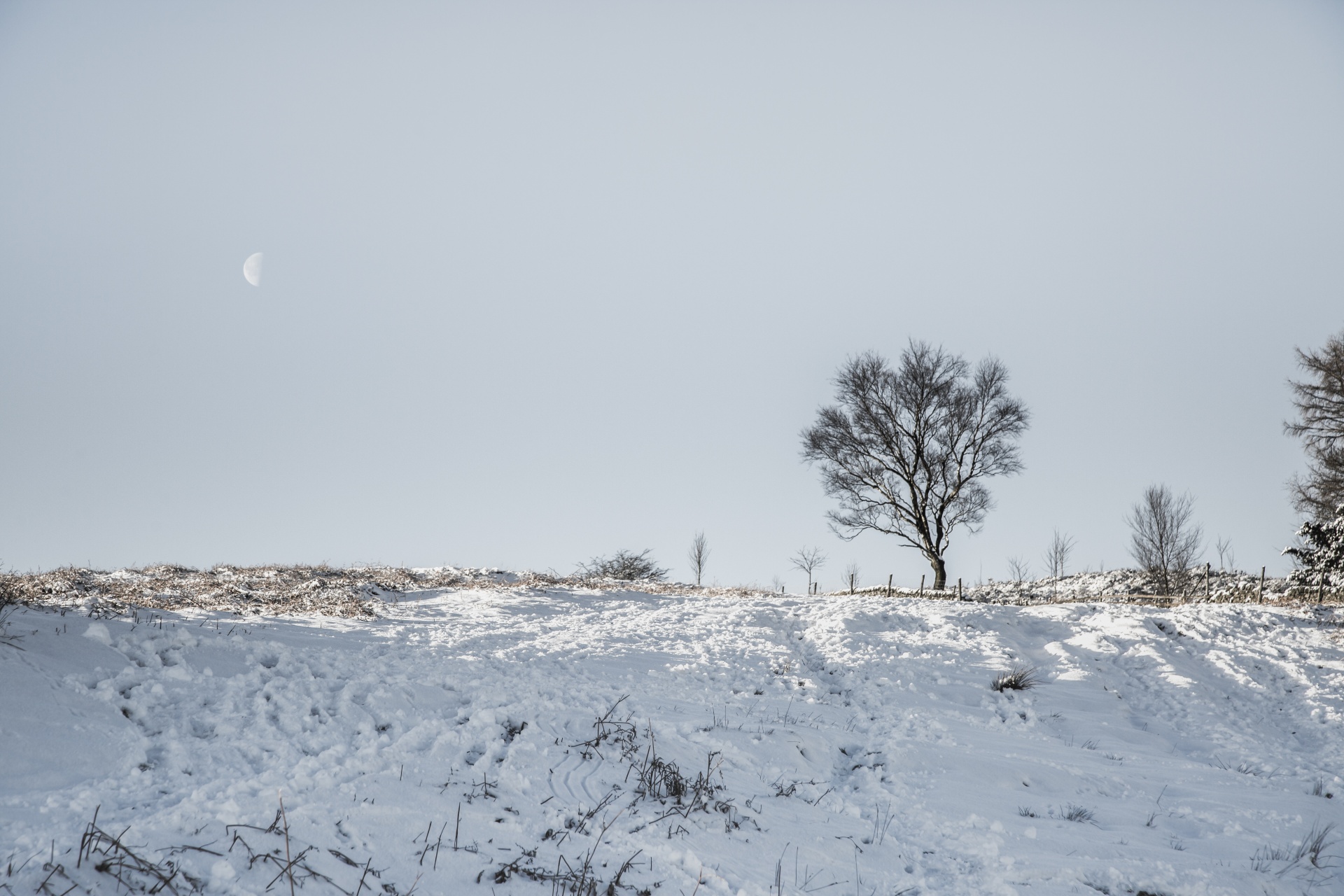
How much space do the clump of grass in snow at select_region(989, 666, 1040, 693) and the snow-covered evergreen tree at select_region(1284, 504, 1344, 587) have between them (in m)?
13.7

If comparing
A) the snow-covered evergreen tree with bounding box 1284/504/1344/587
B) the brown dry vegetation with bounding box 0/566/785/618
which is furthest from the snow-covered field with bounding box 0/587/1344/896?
the snow-covered evergreen tree with bounding box 1284/504/1344/587

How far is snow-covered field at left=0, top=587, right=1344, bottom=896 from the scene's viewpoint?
13.5ft

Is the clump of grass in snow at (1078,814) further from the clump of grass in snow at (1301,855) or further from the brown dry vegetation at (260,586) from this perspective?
the brown dry vegetation at (260,586)

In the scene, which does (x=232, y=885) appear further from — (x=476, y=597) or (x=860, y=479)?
(x=860, y=479)

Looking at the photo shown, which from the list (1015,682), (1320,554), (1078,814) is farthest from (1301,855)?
(1320,554)

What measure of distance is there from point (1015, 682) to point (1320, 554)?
48.5ft

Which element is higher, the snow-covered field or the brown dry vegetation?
the brown dry vegetation

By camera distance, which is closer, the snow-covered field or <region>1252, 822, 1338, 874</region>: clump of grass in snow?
the snow-covered field

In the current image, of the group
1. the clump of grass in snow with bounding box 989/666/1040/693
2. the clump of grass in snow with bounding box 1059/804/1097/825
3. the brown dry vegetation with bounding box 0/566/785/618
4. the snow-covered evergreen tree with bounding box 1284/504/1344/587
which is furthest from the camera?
the snow-covered evergreen tree with bounding box 1284/504/1344/587

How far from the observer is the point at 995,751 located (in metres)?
7.60

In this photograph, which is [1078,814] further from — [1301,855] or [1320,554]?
[1320,554]

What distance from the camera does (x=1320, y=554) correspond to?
1811 cm

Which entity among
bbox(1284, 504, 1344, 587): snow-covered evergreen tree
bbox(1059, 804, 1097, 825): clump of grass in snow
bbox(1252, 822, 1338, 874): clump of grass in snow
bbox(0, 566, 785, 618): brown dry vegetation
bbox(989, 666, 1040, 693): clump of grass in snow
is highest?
bbox(1284, 504, 1344, 587): snow-covered evergreen tree

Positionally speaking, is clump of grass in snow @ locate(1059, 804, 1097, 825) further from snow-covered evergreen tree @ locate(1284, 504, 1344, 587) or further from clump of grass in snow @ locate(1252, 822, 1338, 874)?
snow-covered evergreen tree @ locate(1284, 504, 1344, 587)
